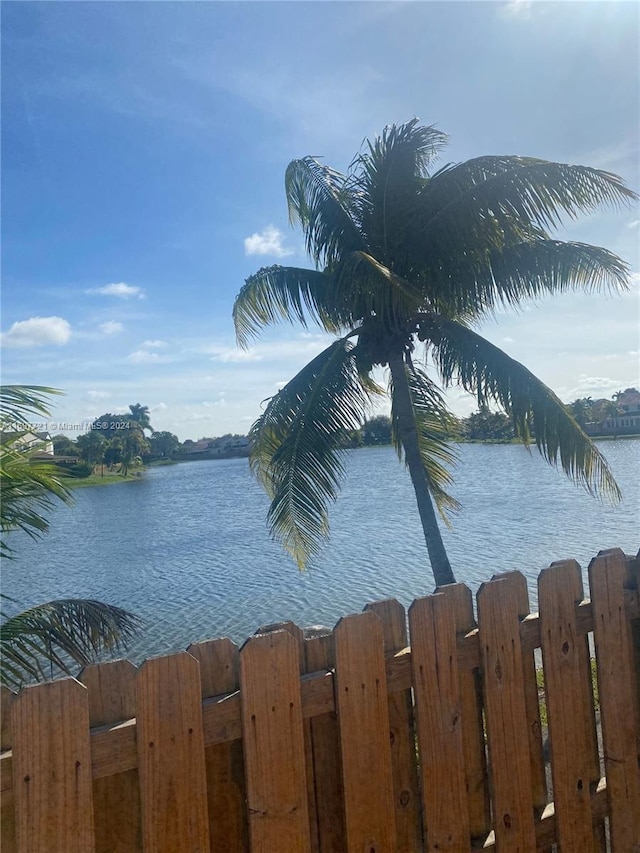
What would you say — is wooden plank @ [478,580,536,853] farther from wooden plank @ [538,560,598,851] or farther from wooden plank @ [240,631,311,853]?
wooden plank @ [240,631,311,853]

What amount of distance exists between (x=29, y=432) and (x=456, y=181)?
5.27 meters

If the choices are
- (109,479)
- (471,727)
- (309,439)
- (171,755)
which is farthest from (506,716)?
(109,479)

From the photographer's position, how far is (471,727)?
2.11 m

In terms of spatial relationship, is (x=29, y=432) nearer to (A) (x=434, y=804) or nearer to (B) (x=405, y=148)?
(A) (x=434, y=804)

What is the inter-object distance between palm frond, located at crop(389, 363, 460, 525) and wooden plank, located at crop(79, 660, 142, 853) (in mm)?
6324

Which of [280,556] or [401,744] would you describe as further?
[280,556]

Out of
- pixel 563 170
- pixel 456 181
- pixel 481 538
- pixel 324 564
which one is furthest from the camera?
pixel 481 538

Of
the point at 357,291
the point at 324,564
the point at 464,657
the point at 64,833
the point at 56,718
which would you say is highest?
the point at 357,291

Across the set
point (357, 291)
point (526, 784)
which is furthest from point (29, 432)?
point (357, 291)

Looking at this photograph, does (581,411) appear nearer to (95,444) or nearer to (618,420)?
(618,420)

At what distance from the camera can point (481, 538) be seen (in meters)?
18.2

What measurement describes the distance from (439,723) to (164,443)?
81365 millimetres

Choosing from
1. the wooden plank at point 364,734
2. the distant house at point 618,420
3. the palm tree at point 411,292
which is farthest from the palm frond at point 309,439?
the distant house at point 618,420

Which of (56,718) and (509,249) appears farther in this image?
(509,249)
